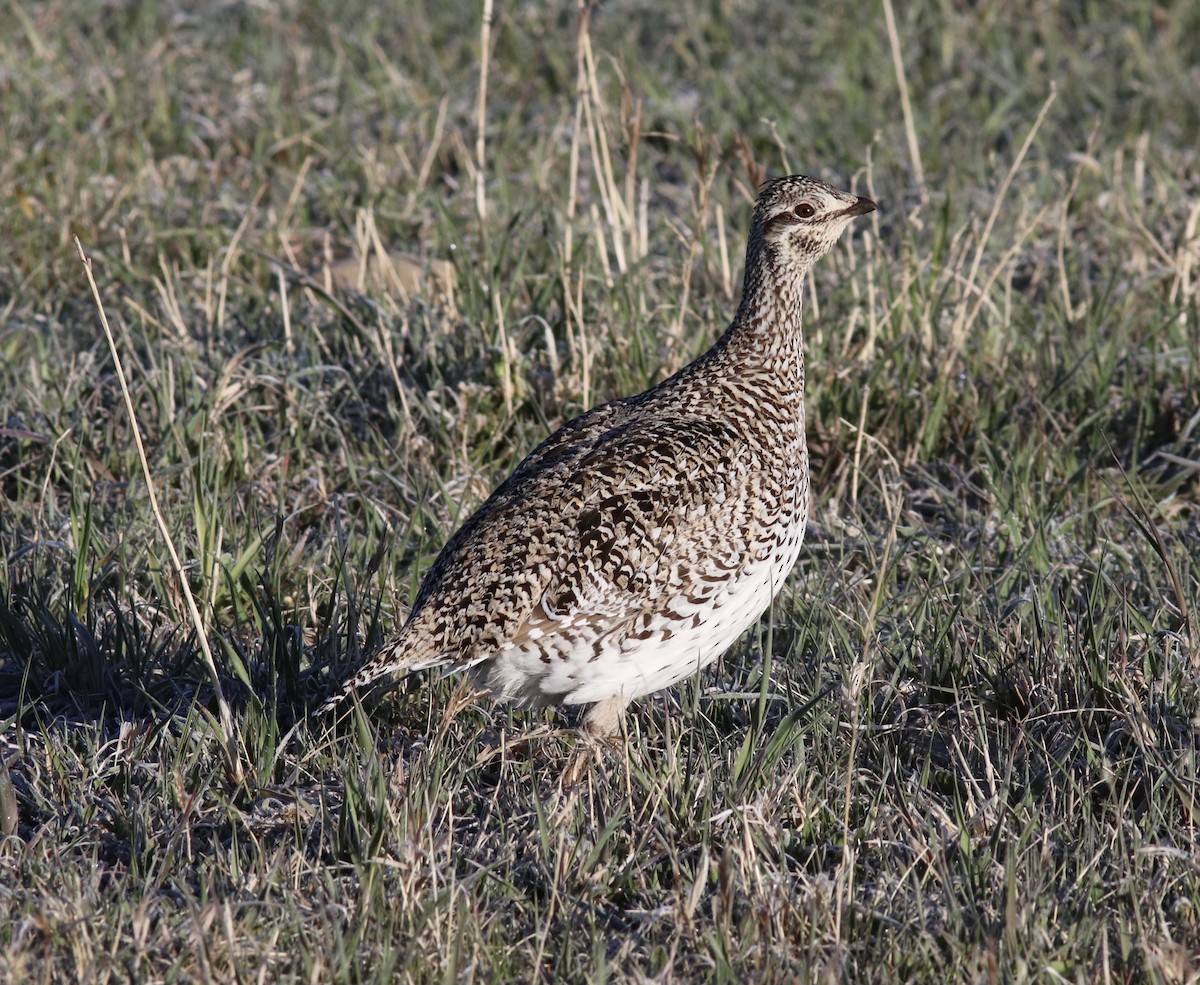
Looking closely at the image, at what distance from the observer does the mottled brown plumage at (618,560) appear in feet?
12.5

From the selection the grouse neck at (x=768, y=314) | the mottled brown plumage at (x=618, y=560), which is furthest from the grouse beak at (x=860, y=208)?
the mottled brown plumage at (x=618, y=560)

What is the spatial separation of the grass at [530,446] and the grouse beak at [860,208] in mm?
873

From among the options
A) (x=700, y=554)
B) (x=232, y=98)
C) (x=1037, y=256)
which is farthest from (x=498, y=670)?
(x=232, y=98)

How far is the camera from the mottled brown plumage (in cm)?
381

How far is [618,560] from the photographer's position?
3.85m

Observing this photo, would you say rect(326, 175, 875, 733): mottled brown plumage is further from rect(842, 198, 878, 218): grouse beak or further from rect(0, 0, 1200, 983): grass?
rect(842, 198, 878, 218): grouse beak

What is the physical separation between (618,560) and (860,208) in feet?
4.30

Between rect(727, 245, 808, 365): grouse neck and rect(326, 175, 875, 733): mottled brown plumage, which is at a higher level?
rect(727, 245, 808, 365): grouse neck

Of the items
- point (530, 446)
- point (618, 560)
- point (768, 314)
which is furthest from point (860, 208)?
point (530, 446)

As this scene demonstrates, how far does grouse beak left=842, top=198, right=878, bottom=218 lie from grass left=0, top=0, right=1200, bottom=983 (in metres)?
0.87

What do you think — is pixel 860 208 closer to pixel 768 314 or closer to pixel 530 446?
pixel 768 314

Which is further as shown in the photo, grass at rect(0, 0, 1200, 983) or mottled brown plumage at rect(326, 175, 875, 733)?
mottled brown plumage at rect(326, 175, 875, 733)

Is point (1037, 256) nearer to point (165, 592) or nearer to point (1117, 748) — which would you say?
point (1117, 748)

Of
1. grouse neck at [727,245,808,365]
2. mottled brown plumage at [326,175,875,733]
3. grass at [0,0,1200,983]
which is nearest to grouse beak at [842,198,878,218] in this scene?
grouse neck at [727,245,808,365]
